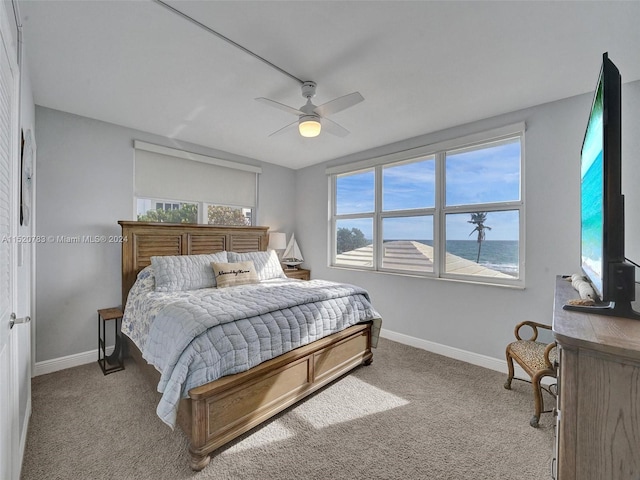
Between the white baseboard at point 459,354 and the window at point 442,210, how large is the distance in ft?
2.58

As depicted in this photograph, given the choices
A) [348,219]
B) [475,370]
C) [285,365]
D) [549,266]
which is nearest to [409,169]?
[348,219]

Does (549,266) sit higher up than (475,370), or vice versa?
(549,266)

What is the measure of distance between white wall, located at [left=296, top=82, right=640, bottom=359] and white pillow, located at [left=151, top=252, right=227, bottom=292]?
2315 millimetres

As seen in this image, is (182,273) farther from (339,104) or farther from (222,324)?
(339,104)

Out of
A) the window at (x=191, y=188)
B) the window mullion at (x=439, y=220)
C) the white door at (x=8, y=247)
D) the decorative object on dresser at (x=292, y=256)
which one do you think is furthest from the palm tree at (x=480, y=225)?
the white door at (x=8, y=247)

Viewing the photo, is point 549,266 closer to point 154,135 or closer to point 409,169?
point 409,169

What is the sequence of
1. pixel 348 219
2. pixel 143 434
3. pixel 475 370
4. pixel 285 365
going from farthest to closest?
1. pixel 348 219
2. pixel 475 370
3. pixel 285 365
4. pixel 143 434

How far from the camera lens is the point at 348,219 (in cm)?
441

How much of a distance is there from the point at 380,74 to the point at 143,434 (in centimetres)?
304

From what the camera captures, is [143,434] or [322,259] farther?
[322,259]

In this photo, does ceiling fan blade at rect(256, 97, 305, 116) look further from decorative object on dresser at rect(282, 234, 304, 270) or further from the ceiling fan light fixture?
decorative object on dresser at rect(282, 234, 304, 270)

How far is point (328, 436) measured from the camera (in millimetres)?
1929

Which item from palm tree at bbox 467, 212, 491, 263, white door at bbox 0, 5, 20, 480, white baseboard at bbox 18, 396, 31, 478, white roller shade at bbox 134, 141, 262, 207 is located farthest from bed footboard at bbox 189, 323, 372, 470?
white roller shade at bbox 134, 141, 262, 207

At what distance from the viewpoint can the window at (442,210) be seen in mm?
2934
